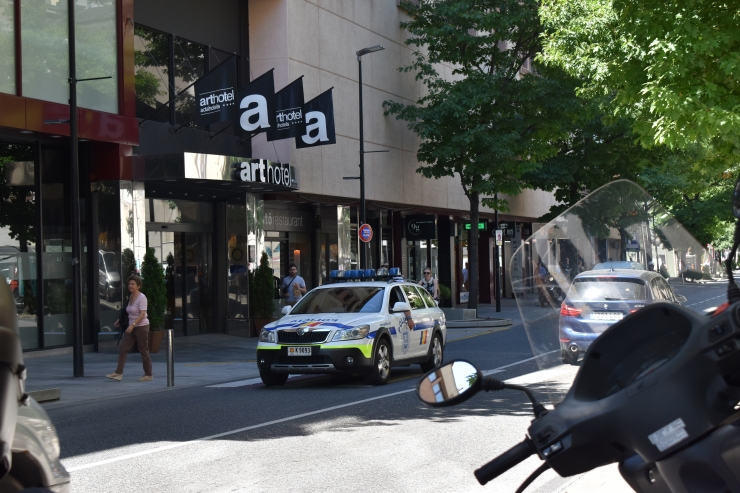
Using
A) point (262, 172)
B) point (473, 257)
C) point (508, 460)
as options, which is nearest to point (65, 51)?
point (262, 172)

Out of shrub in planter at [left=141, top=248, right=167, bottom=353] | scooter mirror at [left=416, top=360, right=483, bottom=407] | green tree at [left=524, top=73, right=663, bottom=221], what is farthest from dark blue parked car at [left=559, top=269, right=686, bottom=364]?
green tree at [left=524, top=73, right=663, bottom=221]

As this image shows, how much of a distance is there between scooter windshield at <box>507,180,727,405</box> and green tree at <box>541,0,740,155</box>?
13104mm

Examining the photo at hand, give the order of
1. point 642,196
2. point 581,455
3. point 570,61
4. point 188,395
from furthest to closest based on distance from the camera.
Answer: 1. point 570,61
2. point 188,395
3. point 642,196
4. point 581,455

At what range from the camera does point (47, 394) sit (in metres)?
13.6

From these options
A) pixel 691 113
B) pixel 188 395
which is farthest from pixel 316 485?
pixel 691 113

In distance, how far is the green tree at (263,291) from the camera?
26.8m

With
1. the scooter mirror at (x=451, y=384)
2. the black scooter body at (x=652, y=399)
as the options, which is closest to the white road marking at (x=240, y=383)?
the scooter mirror at (x=451, y=384)

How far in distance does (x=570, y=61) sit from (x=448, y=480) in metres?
14.1

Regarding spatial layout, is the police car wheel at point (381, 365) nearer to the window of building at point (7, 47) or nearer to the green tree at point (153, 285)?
the green tree at point (153, 285)

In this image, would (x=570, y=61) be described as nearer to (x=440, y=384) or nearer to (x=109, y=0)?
(x=109, y=0)

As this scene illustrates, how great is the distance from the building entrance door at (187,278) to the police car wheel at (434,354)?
10008mm

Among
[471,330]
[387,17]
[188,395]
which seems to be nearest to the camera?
[188,395]

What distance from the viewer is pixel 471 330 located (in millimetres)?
29547

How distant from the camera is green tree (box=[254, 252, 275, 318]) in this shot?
26.8 m
